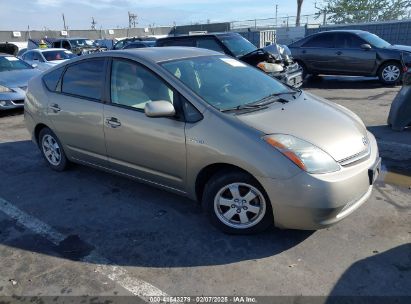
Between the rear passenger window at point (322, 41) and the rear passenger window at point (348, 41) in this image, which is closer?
the rear passenger window at point (348, 41)

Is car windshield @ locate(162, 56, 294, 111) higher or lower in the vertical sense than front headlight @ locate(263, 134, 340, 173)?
higher

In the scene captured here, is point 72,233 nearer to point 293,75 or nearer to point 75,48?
point 293,75

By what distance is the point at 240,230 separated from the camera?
3338mm

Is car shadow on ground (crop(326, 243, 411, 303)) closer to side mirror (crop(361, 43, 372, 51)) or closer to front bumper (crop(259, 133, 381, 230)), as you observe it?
front bumper (crop(259, 133, 381, 230))

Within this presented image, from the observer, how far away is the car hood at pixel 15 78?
914 centimetres

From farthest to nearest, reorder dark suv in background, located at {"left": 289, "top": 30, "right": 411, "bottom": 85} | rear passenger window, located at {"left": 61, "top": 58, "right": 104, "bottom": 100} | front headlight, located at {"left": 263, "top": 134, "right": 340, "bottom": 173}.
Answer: dark suv in background, located at {"left": 289, "top": 30, "right": 411, "bottom": 85} → rear passenger window, located at {"left": 61, "top": 58, "right": 104, "bottom": 100} → front headlight, located at {"left": 263, "top": 134, "right": 340, "bottom": 173}

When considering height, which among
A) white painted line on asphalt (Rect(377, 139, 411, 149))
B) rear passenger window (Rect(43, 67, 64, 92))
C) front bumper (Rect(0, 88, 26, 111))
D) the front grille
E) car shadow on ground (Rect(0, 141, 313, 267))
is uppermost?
rear passenger window (Rect(43, 67, 64, 92))

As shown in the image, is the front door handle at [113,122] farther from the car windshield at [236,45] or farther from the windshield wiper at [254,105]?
the car windshield at [236,45]

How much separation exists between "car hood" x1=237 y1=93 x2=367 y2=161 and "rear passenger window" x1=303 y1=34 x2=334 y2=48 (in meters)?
9.06

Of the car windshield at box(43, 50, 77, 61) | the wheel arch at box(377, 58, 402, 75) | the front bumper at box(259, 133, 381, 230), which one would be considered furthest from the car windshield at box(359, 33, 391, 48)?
the car windshield at box(43, 50, 77, 61)

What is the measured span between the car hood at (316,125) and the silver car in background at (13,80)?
7.34 meters

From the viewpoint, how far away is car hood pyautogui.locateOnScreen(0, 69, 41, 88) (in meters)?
9.14

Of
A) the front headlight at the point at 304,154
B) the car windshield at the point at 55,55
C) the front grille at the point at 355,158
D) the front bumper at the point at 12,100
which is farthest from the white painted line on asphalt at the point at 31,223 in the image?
the car windshield at the point at 55,55

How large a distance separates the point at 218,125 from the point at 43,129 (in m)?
2.99
